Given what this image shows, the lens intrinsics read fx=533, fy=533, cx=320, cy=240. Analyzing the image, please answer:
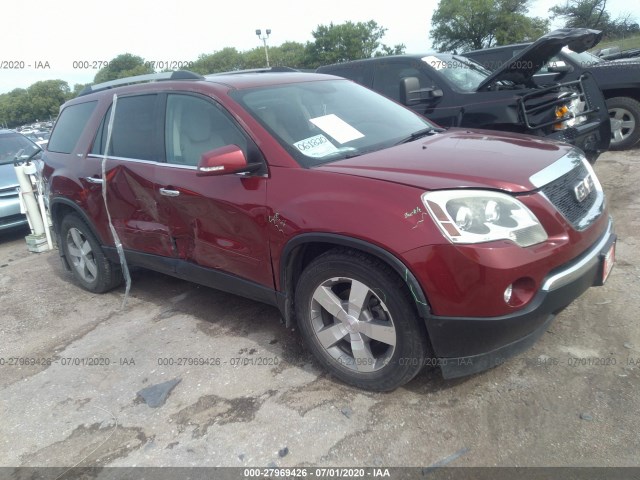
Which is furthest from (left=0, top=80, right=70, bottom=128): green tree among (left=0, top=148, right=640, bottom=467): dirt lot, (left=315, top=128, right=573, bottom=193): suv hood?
(left=315, top=128, right=573, bottom=193): suv hood

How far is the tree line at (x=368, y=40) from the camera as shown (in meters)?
35.0

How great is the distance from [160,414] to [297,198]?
4.69 feet

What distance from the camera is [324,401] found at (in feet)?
9.53

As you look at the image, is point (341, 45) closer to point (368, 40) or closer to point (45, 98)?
point (368, 40)

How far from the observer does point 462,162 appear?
2758 millimetres

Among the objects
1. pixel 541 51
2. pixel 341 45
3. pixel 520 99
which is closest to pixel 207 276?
pixel 520 99

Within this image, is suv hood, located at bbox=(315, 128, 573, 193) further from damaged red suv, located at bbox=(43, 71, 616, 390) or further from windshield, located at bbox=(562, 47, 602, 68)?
windshield, located at bbox=(562, 47, 602, 68)

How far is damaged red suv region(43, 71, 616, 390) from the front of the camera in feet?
8.00

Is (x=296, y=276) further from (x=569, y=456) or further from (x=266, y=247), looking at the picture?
(x=569, y=456)

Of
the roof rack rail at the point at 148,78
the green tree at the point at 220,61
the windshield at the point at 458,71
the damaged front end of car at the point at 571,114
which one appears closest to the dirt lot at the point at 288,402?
the damaged front end of car at the point at 571,114

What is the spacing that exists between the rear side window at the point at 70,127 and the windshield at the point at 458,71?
3882 mm

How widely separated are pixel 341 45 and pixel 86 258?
49495 mm

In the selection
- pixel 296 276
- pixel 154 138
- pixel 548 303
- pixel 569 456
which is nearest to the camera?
pixel 569 456

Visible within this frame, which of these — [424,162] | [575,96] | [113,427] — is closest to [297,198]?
[424,162]
